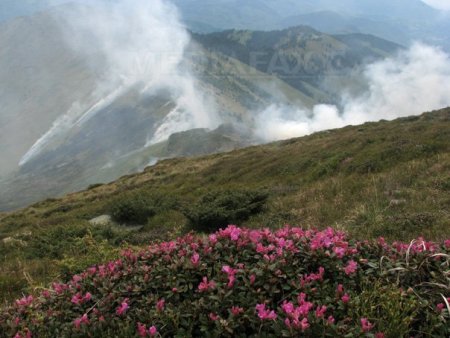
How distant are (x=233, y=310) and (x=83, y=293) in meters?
1.88

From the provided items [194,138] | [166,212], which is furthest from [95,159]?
[166,212]

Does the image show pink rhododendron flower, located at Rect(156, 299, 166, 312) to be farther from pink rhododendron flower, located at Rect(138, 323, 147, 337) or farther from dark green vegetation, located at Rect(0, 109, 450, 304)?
dark green vegetation, located at Rect(0, 109, 450, 304)

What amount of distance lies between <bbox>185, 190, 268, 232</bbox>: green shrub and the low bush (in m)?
8.55

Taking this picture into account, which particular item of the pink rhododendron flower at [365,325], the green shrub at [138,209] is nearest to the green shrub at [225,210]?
the green shrub at [138,209]

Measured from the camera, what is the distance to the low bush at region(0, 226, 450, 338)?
137 inches

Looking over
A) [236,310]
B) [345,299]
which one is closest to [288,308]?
[236,310]

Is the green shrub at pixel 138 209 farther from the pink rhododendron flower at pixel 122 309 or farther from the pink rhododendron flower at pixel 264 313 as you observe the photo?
the pink rhododendron flower at pixel 264 313

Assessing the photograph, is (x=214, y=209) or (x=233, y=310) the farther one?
(x=214, y=209)

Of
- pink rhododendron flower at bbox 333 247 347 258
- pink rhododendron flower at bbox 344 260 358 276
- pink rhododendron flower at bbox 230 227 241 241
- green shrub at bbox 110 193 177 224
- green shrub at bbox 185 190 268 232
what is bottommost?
green shrub at bbox 110 193 177 224

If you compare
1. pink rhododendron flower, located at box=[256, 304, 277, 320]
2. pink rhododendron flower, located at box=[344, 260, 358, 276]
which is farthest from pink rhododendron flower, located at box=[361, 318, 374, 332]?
pink rhododendron flower, located at box=[344, 260, 358, 276]

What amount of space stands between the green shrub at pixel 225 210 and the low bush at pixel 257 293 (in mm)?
8554

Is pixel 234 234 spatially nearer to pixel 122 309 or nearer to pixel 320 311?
pixel 122 309

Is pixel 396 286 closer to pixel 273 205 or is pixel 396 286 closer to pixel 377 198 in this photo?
pixel 377 198

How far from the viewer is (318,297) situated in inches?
150
